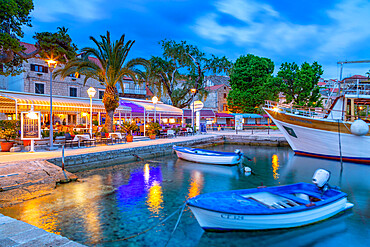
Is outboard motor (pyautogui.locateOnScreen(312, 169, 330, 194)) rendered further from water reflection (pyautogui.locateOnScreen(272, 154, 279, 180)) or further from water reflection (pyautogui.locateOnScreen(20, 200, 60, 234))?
water reflection (pyautogui.locateOnScreen(20, 200, 60, 234))

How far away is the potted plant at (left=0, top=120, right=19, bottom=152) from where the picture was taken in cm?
1338

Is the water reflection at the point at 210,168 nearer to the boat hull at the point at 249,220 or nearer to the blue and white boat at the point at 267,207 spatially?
the blue and white boat at the point at 267,207

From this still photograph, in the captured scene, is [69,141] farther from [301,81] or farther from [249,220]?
[301,81]

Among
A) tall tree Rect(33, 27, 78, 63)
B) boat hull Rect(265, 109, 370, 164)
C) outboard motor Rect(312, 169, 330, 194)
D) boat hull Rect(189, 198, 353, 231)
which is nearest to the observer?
boat hull Rect(189, 198, 353, 231)

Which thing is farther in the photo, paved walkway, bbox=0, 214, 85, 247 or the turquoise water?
the turquoise water

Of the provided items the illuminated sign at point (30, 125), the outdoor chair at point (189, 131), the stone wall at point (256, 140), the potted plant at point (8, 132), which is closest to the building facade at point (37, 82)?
the potted plant at point (8, 132)

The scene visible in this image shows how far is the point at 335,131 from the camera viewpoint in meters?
17.3

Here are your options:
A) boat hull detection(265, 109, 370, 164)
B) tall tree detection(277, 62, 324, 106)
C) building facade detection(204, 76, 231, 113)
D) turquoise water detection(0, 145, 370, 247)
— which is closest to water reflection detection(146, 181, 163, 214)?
turquoise water detection(0, 145, 370, 247)

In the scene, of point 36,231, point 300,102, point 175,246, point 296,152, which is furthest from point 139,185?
point 300,102

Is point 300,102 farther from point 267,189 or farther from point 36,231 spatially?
point 36,231

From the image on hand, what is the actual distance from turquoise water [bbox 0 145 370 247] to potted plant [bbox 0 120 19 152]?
16.7 feet

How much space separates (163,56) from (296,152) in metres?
20.8

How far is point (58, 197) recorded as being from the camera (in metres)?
8.40

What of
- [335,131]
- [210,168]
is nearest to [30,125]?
[210,168]
